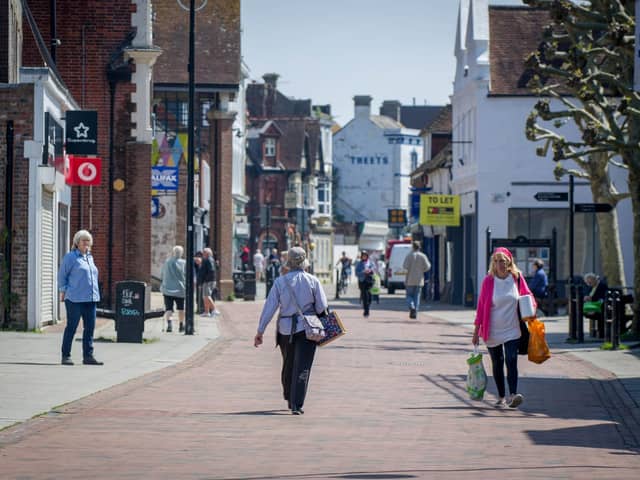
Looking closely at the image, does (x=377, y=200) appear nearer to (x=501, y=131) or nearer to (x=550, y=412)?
(x=501, y=131)

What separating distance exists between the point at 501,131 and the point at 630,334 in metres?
22.6

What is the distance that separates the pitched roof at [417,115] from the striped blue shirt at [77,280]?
436 feet

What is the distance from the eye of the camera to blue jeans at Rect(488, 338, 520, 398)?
14898 mm

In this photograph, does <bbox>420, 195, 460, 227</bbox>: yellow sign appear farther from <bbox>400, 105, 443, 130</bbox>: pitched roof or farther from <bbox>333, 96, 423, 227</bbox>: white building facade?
<bbox>400, 105, 443, 130</bbox>: pitched roof

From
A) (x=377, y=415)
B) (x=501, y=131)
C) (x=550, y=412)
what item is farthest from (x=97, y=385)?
Answer: (x=501, y=131)

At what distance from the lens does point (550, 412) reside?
14484mm

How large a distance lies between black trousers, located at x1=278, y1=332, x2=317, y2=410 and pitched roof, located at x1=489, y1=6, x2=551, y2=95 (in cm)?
3428

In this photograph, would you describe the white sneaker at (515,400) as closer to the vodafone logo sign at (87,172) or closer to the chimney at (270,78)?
the vodafone logo sign at (87,172)

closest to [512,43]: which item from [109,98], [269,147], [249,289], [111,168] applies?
[249,289]

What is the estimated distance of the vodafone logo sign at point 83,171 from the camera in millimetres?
29781

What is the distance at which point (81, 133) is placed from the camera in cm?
2844

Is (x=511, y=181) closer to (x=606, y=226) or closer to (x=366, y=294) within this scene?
(x=366, y=294)

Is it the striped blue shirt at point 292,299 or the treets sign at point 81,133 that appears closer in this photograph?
the striped blue shirt at point 292,299

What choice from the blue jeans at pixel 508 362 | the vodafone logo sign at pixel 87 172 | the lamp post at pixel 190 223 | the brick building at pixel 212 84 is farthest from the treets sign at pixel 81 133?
the brick building at pixel 212 84
